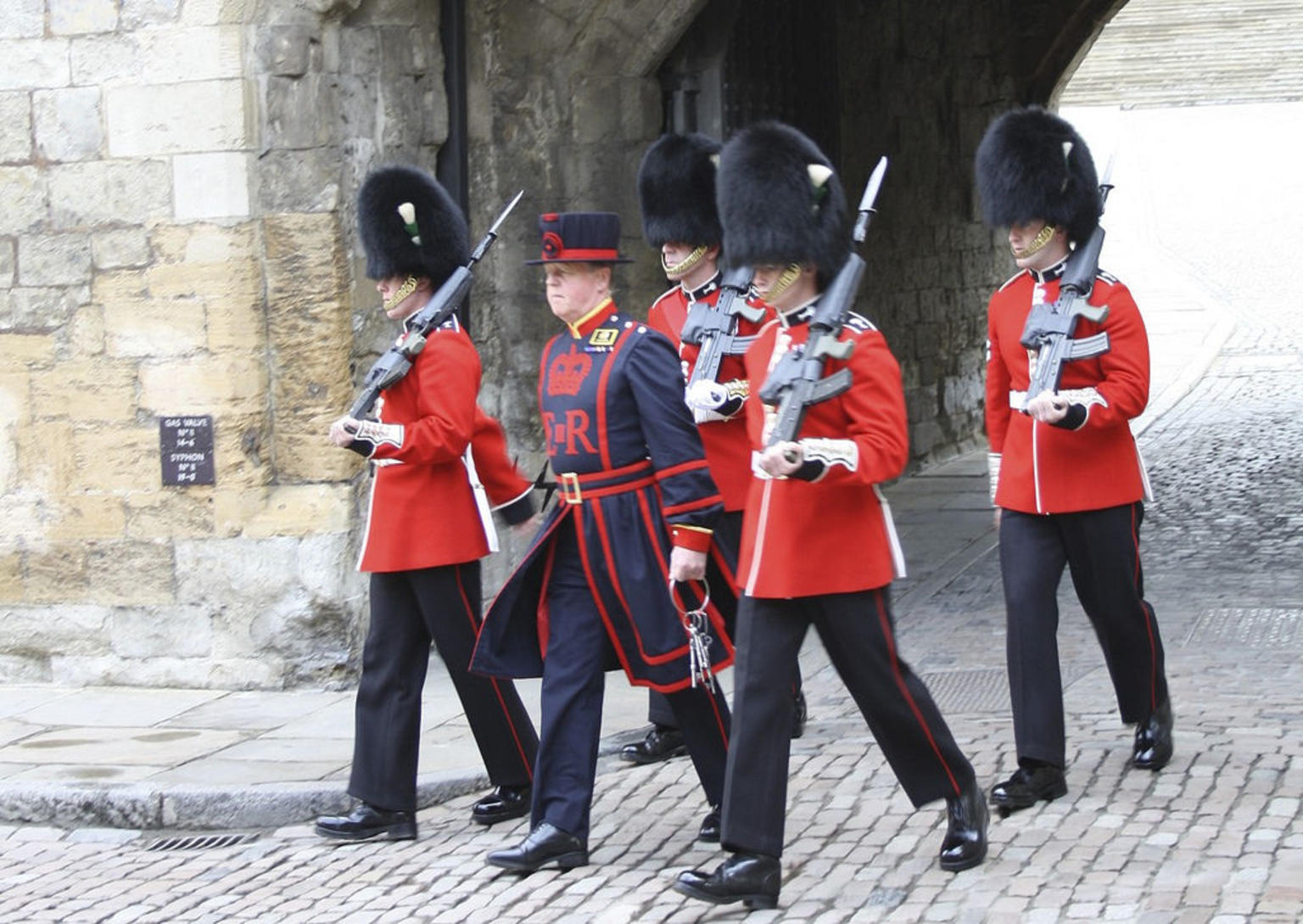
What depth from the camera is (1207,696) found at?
7.00 metres

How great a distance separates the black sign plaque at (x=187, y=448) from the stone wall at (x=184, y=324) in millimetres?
37

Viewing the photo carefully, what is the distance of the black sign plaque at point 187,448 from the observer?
793cm

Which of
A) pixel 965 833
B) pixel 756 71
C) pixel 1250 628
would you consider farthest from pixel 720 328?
pixel 756 71

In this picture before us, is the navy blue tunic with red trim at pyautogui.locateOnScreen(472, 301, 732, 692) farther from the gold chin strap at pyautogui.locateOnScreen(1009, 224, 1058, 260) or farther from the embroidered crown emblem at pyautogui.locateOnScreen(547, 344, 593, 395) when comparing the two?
the gold chin strap at pyautogui.locateOnScreen(1009, 224, 1058, 260)

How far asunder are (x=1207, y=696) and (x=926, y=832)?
175 cm

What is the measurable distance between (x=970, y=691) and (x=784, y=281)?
268 cm

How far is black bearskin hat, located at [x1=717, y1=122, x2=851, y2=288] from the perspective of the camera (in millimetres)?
5039

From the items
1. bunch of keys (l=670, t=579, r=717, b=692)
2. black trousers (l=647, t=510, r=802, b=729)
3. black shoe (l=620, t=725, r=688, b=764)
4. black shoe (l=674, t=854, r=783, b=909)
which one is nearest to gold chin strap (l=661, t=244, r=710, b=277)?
black trousers (l=647, t=510, r=802, b=729)

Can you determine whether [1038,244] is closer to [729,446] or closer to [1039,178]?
[1039,178]

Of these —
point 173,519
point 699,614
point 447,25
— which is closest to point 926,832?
point 699,614

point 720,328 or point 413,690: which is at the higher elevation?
point 720,328

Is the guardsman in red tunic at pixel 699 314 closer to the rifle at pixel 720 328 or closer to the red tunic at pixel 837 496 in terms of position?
the rifle at pixel 720 328

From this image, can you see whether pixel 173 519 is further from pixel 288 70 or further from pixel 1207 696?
pixel 1207 696

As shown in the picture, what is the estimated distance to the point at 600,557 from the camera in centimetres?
549
